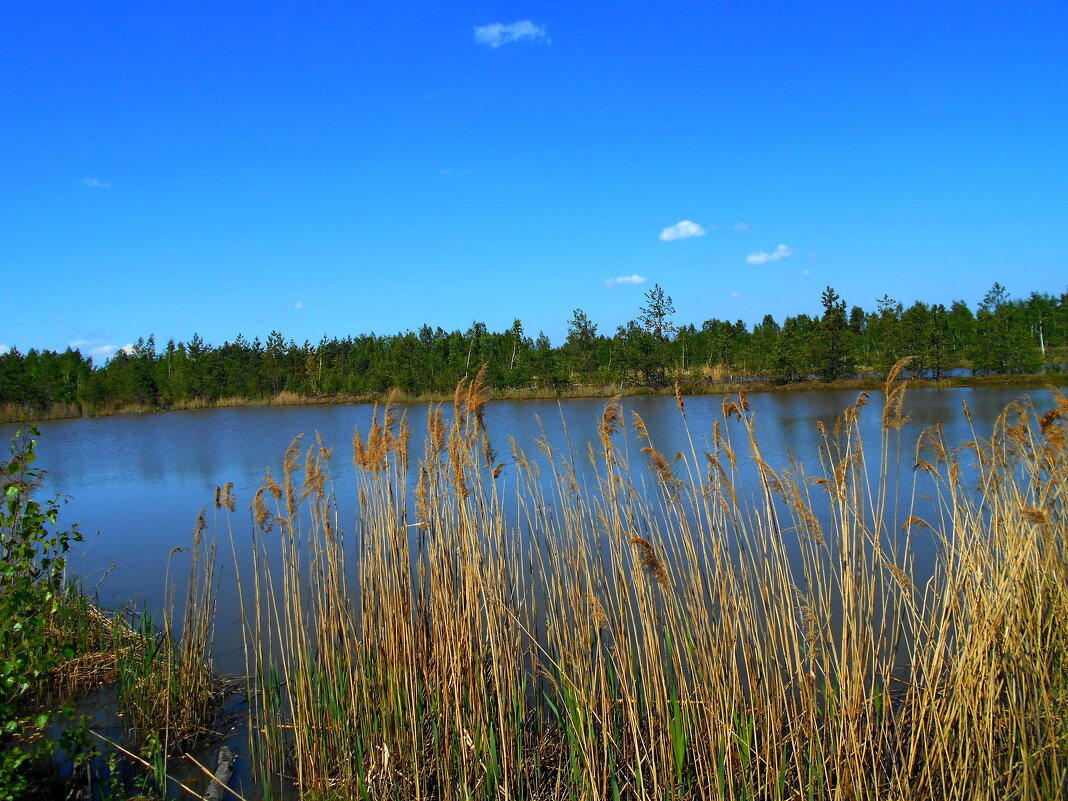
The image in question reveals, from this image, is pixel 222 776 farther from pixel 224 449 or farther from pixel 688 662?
pixel 224 449

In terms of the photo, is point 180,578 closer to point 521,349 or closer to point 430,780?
point 430,780

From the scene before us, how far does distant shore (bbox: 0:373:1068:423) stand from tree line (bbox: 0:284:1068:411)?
390 millimetres

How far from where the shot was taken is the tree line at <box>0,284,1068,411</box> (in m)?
28.1

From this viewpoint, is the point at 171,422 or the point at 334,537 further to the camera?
the point at 171,422

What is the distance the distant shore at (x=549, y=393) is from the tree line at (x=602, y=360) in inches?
15.3

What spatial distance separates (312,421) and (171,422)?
6.79m

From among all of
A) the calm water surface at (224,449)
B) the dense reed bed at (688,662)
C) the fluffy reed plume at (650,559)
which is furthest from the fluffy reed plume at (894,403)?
the calm water surface at (224,449)

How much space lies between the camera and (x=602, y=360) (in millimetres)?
34062

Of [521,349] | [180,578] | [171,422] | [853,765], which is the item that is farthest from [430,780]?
[521,349]

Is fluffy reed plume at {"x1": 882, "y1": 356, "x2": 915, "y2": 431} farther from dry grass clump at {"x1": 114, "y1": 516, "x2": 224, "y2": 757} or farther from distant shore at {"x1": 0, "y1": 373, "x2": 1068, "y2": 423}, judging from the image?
distant shore at {"x1": 0, "y1": 373, "x2": 1068, "y2": 423}

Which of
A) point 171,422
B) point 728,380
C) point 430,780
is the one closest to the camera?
point 430,780

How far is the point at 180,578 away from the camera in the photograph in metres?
7.03

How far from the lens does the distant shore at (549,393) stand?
25500 mm

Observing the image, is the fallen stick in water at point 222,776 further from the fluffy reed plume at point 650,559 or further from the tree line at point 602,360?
the tree line at point 602,360
